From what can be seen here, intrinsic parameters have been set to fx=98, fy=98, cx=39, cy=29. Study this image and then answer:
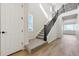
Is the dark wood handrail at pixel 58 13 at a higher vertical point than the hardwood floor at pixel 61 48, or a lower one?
higher

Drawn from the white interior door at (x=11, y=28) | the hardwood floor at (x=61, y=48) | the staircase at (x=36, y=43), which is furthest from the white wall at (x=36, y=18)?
the hardwood floor at (x=61, y=48)

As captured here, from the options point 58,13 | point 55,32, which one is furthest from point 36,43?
point 58,13

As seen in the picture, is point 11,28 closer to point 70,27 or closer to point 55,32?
point 55,32

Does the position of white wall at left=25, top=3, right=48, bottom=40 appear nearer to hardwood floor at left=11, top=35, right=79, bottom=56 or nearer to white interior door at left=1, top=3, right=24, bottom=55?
white interior door at left=1, top=3, right=24, bottom=55

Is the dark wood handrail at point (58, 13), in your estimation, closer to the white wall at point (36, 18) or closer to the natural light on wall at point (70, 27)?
the white wall at point (36, 18)

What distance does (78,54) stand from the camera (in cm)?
189

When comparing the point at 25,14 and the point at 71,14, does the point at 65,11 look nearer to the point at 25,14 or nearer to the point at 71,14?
the point at 71,14

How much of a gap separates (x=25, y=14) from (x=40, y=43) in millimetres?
686

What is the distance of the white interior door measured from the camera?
1.98 m

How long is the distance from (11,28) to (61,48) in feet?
3.63

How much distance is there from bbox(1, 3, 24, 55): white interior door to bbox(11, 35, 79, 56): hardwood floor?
21 centimetres

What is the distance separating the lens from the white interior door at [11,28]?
198 centimetres

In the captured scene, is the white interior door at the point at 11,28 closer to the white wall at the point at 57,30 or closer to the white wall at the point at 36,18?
the white wall at the point at 36,18

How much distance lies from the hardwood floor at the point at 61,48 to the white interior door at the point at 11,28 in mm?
214
